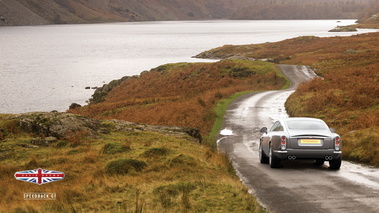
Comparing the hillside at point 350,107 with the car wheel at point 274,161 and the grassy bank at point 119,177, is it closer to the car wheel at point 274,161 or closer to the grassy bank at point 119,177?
the car wheel at point 274,161

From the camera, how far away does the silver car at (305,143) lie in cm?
1470

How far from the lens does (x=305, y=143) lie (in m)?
14.8

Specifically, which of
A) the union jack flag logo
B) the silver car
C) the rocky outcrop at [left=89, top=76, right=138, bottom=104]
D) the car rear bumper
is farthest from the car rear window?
the rocky outcrop at [left=89, top=76, right=138, bottom=104]

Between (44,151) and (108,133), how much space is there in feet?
13.9

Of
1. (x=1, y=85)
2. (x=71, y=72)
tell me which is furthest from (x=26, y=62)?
(x=1, y=85)

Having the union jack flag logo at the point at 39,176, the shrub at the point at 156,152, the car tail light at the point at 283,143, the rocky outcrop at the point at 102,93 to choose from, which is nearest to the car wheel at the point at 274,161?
the car tail light at the point at 283,143

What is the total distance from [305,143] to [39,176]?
28.3ft

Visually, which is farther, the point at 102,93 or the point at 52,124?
the point at 102,93

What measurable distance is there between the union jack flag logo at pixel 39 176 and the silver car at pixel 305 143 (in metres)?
7.52

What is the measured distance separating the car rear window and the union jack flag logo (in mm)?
8164

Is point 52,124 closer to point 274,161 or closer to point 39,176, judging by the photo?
point 39,176

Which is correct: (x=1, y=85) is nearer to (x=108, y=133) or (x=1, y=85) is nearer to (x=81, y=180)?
(x=108, y=133)

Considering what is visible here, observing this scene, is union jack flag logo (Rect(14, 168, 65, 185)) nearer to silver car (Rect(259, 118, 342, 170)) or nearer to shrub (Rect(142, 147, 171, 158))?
shrub (Rect(142, 147, 171, 158))

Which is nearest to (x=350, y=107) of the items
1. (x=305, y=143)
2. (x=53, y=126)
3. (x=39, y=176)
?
(x=305, y=143)
